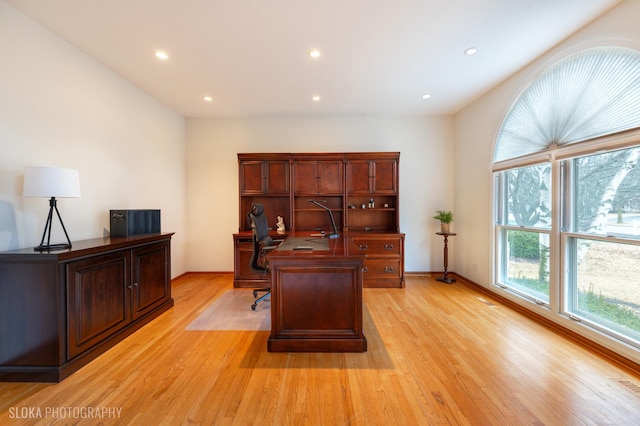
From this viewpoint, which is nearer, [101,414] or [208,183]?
[101,414]

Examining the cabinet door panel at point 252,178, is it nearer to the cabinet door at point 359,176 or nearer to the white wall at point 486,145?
the cabinet door at point 359,176

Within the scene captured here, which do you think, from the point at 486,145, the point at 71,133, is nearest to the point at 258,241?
the point at 71,133

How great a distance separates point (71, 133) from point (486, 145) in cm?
518

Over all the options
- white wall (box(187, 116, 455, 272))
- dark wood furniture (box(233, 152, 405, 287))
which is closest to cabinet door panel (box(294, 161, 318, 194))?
dark wood furniture (box(233, 152, 405, 287))

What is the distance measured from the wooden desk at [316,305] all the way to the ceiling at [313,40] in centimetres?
207

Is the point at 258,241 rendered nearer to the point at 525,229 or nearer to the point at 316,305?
the point at 316,305

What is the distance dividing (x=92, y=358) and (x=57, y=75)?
2.66 metres

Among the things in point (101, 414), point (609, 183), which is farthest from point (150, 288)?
point (609, 183)

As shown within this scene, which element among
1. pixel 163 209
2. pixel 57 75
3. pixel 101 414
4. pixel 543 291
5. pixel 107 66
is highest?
pixel 107 66

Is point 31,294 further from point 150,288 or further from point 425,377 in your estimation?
point 425,377

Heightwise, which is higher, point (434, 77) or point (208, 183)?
point (434, 77)

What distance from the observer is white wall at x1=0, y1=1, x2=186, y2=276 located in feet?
6.81

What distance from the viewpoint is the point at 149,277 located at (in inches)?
113

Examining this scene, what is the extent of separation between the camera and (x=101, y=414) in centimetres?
156
